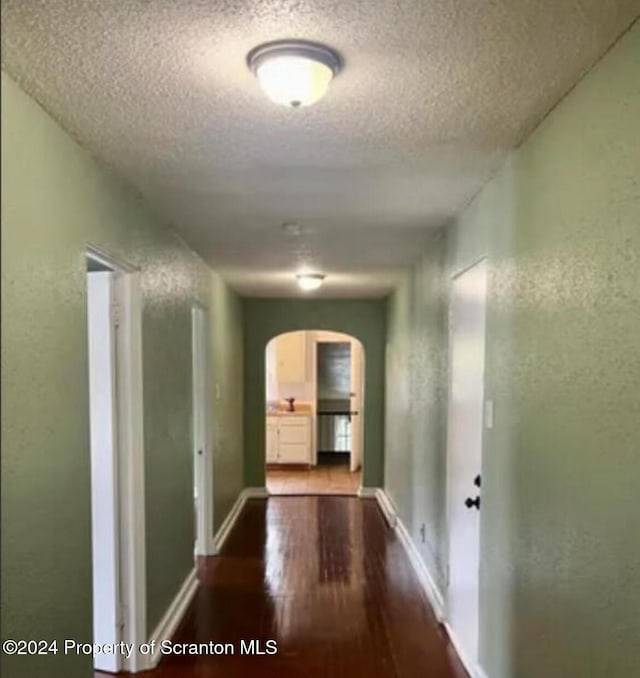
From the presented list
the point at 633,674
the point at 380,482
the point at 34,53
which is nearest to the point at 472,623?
the point at 633,674

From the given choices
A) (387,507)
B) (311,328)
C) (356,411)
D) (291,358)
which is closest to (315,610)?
(387,507)

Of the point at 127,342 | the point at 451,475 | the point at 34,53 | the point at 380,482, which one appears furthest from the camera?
the point at 380,482

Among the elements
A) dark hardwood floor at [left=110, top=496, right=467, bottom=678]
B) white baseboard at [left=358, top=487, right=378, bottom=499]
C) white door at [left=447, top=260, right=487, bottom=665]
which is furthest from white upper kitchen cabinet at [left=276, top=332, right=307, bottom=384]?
white door at [left=447, top=260, right=487, bottom=665]

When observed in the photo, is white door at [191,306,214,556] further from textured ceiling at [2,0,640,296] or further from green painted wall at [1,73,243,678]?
textured ceiling at [2,0,640,296]

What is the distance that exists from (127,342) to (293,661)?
1811 millimetres

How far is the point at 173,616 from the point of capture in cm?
363

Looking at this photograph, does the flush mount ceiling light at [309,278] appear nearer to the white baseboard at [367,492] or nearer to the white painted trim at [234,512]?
the white painted trim at [234,512]

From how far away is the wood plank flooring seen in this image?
7.90 meters

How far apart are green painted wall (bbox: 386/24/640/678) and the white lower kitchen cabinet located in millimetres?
6854

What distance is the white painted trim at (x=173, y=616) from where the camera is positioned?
319 cm

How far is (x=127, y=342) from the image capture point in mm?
2947

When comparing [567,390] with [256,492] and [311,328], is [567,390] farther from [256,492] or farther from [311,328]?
[256,492]

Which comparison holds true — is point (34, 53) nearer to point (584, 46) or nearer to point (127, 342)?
point (584, 46)

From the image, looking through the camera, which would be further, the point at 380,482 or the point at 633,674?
the point at 380,482
